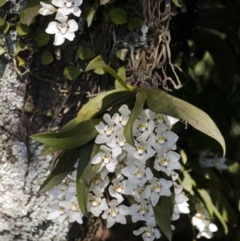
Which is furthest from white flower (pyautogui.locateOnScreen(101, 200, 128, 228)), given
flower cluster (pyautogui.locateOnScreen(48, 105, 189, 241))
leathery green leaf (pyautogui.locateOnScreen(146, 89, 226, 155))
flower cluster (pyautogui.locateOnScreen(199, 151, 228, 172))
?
flower cluster (pyautogui.locateOnScreen(199, 151, 228, 172))

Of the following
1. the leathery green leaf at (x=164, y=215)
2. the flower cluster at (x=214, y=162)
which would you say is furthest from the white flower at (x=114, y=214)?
the flower cluster at (x=214, y=162)

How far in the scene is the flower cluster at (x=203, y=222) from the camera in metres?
1.71

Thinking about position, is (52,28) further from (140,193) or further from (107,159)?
(140,193)

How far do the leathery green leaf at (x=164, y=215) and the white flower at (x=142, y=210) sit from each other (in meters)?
0.03

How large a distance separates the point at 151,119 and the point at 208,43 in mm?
559

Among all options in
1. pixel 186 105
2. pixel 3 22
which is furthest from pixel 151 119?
pixel 3 22

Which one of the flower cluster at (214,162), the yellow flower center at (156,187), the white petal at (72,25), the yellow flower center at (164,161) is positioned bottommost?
the flower cluster at (214,162)

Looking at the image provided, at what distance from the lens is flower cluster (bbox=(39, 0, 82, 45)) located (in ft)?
4.08

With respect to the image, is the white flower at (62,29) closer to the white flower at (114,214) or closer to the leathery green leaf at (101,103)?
the leathery green leaf at (101,103)

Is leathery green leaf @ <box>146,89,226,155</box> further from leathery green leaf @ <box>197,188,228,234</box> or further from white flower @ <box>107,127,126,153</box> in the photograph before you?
leathery green leaf @ <box>197,188,228,234</box>

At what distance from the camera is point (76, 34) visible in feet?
4.67

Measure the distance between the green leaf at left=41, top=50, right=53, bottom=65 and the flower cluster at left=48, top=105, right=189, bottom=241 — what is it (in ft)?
0.95

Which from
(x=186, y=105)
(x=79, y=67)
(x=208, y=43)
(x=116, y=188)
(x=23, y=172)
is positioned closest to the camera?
(x=186, y=105)

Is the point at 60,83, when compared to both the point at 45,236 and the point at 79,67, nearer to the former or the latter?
the point at 79,67
